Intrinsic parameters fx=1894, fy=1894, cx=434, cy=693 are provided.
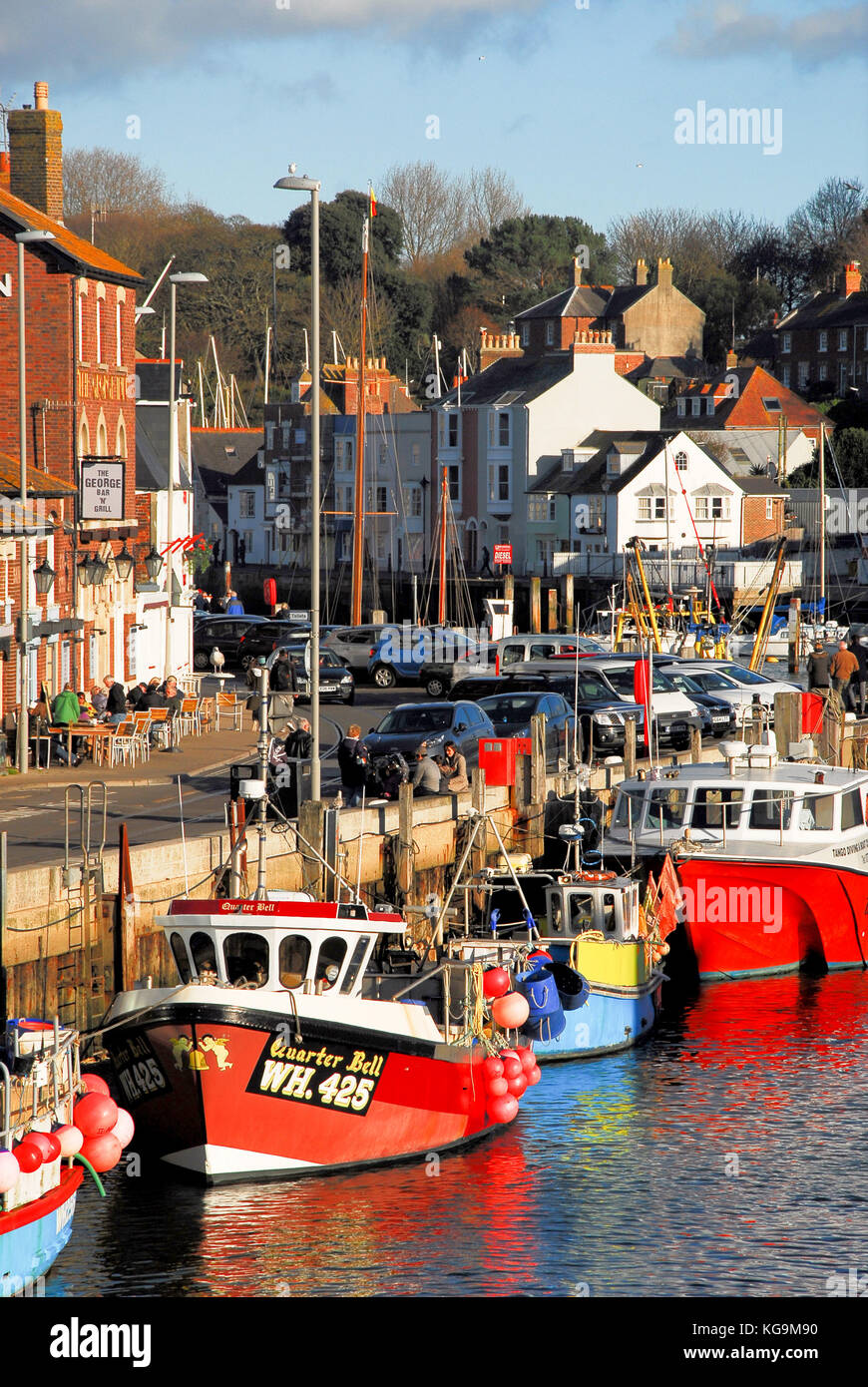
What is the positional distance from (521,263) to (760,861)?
359 feet

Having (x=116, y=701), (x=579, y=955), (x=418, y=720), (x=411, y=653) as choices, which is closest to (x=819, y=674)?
(x=418, y=720)

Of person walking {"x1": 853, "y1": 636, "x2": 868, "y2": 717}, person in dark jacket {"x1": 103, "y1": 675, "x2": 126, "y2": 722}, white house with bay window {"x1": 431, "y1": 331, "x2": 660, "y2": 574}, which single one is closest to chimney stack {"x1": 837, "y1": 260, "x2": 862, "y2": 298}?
white house with bay window {"x1": 431, "y1": 331, "x2": 660, "y2": 574}

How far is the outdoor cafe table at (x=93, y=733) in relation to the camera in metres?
33.1

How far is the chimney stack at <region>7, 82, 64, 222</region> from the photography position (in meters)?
42.2

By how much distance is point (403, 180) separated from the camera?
462 ft

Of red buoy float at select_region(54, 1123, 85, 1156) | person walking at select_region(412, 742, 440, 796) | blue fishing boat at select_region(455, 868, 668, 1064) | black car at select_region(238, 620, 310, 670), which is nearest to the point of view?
red buoy float at select_region(54, 1123, 85, 1156)

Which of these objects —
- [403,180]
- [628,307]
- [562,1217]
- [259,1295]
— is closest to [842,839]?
[562,1217]

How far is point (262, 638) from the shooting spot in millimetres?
57250

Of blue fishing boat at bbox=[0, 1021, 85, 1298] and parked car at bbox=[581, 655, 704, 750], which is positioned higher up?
parked car at bbox=[581, 655, 704, 750]

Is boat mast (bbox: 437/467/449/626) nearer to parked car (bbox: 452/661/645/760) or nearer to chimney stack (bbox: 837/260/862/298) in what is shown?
parked car (bbox: 452/661/645/760)

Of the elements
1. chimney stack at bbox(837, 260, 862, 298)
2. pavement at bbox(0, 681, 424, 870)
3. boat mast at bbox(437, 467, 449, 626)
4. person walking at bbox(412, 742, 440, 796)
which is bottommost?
pavement at bbox(0, 681, 424, 870)

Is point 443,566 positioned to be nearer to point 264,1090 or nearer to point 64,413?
point 64,413

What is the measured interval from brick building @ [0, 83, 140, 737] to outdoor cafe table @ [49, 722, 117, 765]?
1.65m

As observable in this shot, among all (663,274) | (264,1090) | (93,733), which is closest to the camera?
(264,1090)
